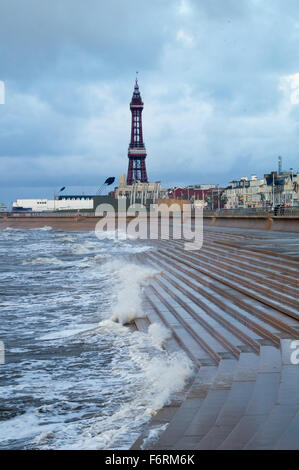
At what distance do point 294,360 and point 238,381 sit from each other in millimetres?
691

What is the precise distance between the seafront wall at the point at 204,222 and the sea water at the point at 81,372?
17.3 metres

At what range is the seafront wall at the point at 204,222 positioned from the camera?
89.5 feet

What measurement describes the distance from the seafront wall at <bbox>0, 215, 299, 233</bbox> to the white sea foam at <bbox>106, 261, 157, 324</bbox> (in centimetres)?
1176

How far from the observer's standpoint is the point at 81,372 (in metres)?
5.98

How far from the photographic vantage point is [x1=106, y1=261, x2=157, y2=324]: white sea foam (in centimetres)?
859

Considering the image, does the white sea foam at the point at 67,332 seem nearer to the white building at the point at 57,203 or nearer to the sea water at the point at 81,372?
the sea water at the point at 81,372

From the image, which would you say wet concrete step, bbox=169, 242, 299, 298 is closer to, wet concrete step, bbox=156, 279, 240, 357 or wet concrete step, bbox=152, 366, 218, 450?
wet concrete step, bbox=156, 279, 240, 357

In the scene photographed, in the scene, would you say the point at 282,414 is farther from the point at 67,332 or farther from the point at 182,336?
the point at 67,332

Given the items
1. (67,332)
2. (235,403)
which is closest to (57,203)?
(67,332)

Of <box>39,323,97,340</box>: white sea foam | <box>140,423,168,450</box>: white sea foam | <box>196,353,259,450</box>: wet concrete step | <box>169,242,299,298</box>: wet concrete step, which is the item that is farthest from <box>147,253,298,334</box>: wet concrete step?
<box>140,423,168,450</box>: white sea foam
